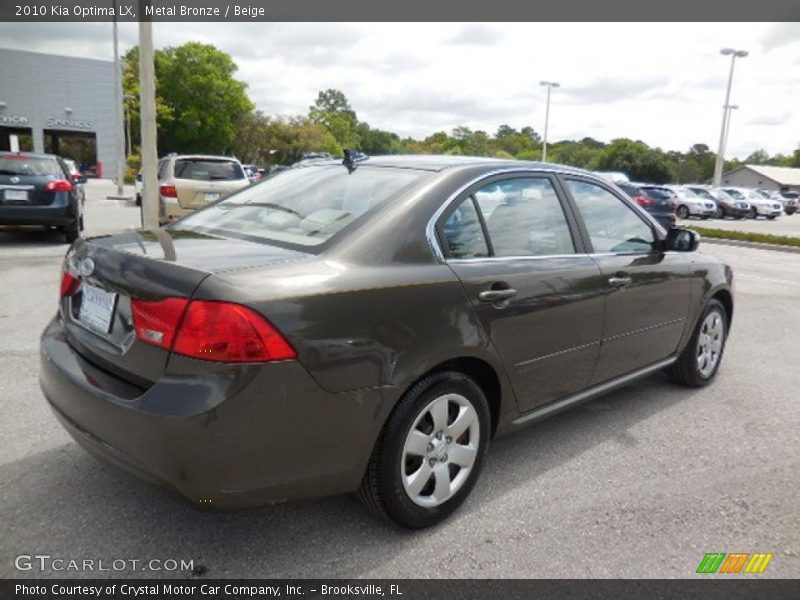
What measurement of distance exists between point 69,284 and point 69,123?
52.6 m

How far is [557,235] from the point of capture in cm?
336

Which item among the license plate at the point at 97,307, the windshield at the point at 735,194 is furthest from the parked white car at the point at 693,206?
the license plate at the point at 97,307

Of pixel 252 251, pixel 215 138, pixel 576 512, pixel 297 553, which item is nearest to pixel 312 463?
pixel 297 553

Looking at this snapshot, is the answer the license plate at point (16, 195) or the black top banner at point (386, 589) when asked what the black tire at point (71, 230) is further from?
the black top banner at point (386, 589)

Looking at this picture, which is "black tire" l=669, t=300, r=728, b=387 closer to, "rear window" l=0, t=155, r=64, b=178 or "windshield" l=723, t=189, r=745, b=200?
"rear window" l=0, t=155, r=64, b=178

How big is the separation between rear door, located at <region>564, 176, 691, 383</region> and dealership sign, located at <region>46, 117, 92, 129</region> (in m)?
52.7

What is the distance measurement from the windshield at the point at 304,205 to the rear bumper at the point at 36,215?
8.20m

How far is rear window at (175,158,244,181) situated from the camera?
11.6 metres

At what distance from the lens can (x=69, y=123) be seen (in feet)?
157

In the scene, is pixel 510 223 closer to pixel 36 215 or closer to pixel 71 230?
pixel 36 215

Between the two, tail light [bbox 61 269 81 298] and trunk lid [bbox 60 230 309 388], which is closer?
trunk lid [bbox 60 230 309 388]

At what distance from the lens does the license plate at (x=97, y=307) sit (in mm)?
2414

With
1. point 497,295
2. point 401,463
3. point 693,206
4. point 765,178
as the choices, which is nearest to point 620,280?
point 497,295

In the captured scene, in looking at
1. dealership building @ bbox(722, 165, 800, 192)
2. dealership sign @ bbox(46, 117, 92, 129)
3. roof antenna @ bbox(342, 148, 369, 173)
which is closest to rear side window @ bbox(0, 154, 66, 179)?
roof antenna @ bbox(342, 148, 369, 173)
